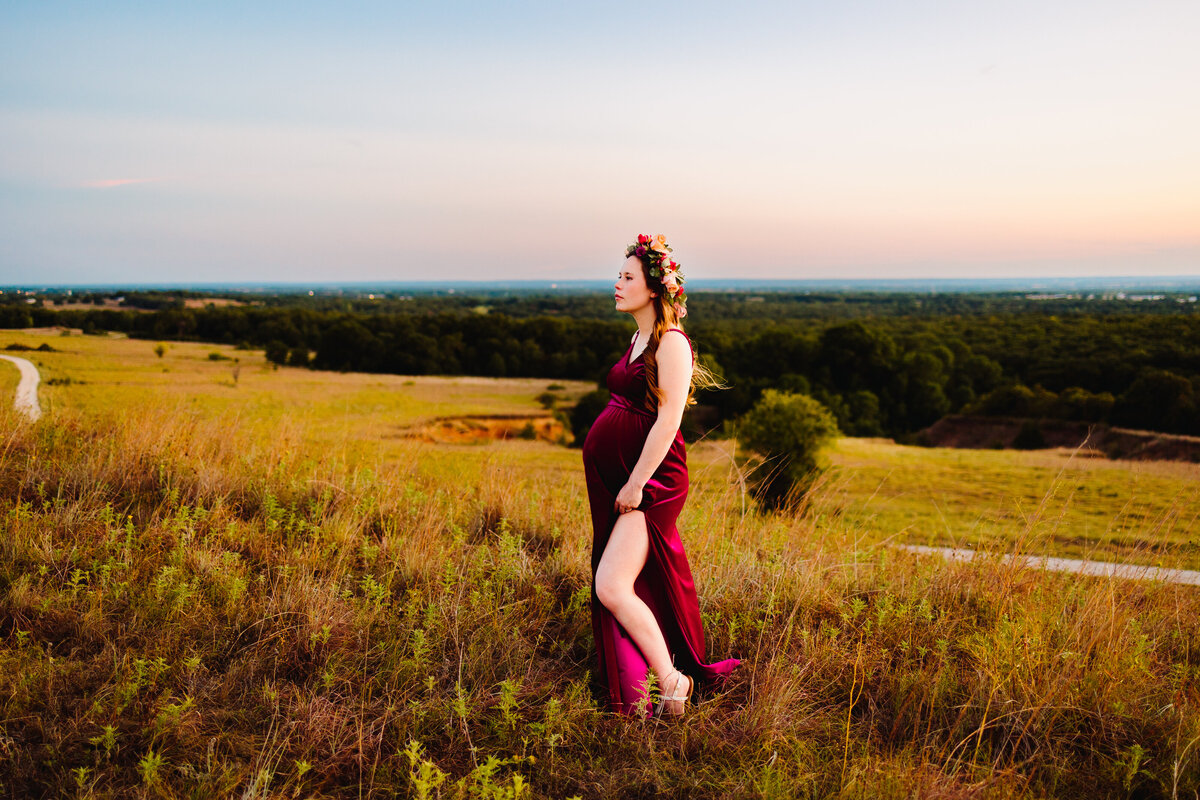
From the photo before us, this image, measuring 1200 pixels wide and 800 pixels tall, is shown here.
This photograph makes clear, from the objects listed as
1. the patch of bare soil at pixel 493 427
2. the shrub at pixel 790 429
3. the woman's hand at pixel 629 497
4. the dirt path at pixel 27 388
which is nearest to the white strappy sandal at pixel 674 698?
the woman's hand at pixel 629 497

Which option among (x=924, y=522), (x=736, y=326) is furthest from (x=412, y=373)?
(x=924, y=522)

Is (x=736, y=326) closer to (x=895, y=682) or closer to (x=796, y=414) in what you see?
(x=796, y=414)

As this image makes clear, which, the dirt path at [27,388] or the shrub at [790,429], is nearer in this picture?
the dirt path at [27,388]

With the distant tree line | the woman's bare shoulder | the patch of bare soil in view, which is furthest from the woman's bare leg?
the distant tree line

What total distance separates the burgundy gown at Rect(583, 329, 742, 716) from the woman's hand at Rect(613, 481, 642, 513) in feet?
0.28

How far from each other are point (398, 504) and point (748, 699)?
3.58m

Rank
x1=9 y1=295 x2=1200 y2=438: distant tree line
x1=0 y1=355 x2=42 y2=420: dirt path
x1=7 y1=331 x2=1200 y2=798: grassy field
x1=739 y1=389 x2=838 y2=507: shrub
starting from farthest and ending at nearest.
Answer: x1=9 y1=295 x2=1200 y2=438: distant tree line
x1=739 y1=389 x2=838 y2=507: shrub
x1=0 y1=355 x2=42 y2=420: dirt path
x1=7 y1=331 x2=1200 y2=798: grassy field

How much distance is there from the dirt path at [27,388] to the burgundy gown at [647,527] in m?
7.05

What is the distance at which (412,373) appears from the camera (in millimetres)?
71062

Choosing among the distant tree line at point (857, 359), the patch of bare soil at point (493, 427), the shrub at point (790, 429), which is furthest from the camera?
the distant tree line at point (857, 359)

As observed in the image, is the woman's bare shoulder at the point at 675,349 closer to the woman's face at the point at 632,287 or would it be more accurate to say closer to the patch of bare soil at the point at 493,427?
the woman's face at the point at 632,287

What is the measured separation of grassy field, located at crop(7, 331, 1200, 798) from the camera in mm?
2984

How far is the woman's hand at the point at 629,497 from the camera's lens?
11.0 feet

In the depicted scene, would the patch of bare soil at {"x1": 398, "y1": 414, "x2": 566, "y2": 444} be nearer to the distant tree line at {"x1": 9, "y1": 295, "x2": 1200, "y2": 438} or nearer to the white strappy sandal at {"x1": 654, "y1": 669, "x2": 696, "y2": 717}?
the distant tree line at {"x1": 9, "y1": 295, "x2": 1200, "y2": 438}
